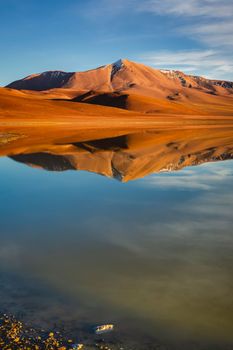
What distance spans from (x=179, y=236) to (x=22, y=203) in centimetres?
473

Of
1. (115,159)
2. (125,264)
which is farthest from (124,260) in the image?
(115,159)

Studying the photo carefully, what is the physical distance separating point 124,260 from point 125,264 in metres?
0.17

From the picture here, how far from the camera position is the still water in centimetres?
500

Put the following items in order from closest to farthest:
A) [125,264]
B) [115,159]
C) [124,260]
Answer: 1. [125,264]
2. [124,260]
3. [115,159]

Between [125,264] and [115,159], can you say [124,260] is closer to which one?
[125,264]

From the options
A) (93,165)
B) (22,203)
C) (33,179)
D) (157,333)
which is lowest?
(157,333)

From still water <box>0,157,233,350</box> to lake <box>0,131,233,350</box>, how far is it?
0.02 m

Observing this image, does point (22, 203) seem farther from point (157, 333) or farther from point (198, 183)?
point (157, 333)

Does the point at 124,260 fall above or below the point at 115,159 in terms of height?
below

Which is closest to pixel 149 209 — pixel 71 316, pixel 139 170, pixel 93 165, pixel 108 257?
pixel 108 257

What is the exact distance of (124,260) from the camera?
6.85 meters

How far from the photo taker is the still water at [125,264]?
500 centimetres

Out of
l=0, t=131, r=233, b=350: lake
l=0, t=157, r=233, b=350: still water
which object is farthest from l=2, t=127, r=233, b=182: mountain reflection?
l=0, t=157, r=233, b=350: still water

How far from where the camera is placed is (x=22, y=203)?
36.0 ft
